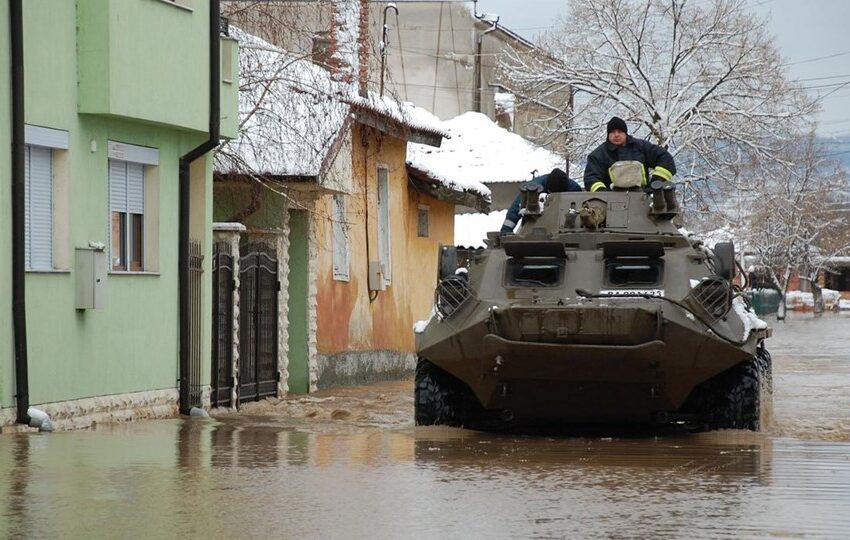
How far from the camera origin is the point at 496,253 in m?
15.4

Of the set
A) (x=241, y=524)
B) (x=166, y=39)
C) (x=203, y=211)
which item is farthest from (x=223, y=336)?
(x=241, y=524)

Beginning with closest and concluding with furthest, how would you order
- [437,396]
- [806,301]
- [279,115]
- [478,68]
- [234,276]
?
1. [437,396]
2. [234,276]
3. [279,115]
4. [478,68]
5. [806,301]

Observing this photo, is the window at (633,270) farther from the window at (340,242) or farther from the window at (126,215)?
the window at (340,242)

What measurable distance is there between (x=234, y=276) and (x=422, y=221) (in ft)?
39.8

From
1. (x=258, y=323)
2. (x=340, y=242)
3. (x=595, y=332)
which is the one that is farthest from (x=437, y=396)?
(x=340, y=242)

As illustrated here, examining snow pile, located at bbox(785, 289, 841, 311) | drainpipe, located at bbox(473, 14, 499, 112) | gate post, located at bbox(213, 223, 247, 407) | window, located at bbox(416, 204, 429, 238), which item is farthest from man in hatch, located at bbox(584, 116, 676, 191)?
snow pile, located at bbox(785, 289, 841, 311)

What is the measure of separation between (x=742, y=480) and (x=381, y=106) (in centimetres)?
1573

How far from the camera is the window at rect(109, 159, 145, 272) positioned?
17.4 meters

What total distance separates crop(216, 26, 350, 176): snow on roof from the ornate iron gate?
3.22 m

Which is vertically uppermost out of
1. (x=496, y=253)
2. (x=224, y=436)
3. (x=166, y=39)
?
(x=166, y=39)

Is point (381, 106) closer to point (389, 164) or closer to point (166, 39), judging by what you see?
point (389, 164)

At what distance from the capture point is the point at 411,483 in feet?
35.3

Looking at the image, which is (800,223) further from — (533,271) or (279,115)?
(533,271)

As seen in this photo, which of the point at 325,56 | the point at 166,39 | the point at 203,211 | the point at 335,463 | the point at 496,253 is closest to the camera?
the point at 335,463
